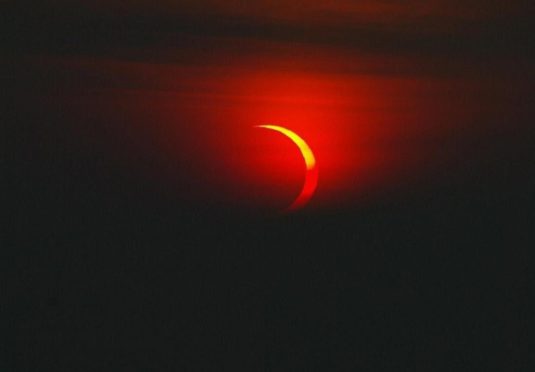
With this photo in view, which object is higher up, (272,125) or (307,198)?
(272,125)
